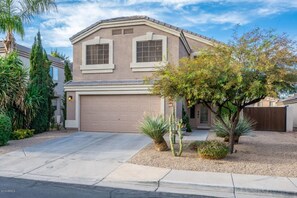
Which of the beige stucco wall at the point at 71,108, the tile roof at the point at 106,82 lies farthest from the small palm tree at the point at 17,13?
the beige stucco wall at the point at 71,108

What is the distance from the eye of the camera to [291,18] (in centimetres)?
1534

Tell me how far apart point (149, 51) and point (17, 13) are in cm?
871

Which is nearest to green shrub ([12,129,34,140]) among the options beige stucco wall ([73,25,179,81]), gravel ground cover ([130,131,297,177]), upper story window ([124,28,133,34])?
beige stucco wall ([73,25,179,81])

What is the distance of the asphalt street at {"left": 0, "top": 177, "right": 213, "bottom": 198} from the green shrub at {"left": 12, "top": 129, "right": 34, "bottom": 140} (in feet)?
24.3

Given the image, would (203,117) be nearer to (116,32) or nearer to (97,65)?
(97,65)

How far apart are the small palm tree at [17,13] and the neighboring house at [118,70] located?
2791 mm

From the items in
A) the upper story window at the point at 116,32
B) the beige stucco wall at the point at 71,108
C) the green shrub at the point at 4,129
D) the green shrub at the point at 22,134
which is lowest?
the green shrub at the point at 22,134

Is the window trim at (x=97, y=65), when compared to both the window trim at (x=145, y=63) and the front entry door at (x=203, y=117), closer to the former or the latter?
the window trim at (x=145, y=63)

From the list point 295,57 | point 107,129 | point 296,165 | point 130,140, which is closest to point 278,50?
point 295,57

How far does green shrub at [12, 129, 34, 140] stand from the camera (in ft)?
44.8

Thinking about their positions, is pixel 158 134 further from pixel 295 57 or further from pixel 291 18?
pixel 291 18

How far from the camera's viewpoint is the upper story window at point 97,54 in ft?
54.7

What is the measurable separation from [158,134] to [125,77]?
21.8 feet

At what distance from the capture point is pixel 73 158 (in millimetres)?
9578
